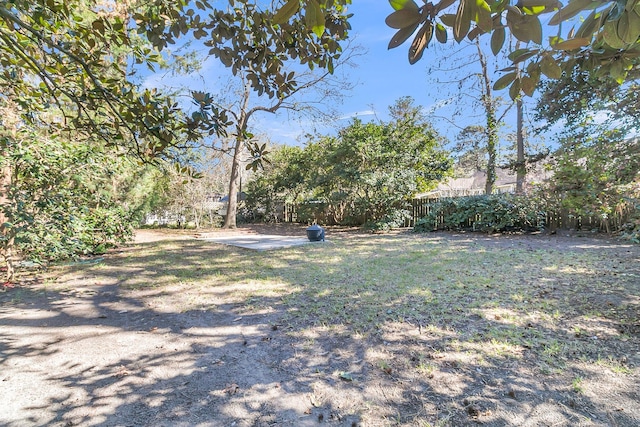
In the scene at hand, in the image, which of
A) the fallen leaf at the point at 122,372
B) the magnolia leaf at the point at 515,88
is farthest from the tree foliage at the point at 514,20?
the fallen leaf at the point at 122,372

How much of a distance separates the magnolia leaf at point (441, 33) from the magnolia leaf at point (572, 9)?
0.99 ft

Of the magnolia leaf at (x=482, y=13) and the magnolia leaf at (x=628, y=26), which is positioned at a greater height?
the magnolia leaf at (x=482, y=13)

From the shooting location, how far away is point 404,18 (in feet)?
2.76

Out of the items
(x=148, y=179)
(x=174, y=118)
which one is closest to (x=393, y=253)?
(x=174, y=118)

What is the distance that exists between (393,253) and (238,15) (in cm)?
488

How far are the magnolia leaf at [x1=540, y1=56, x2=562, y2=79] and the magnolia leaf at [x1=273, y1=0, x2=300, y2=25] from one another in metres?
0.98

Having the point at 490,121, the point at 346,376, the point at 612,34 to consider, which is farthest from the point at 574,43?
the point at 490,121

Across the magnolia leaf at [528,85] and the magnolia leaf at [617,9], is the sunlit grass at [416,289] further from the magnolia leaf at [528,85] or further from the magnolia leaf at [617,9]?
the magnolia leaf at [617,9]

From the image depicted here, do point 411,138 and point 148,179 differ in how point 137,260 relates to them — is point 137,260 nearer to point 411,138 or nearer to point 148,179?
point 148,179

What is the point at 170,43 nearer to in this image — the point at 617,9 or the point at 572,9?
the point at 572,9

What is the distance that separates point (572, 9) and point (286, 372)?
2.26 m

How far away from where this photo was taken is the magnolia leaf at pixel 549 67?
1.16 m

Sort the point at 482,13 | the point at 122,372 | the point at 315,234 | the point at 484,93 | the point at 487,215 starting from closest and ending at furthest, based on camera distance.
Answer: the point at 482,13 < the point at 122,372 < the point at 315,234 < the point at 487,215 < the point at 484,93

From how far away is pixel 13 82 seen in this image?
2734 millimetres
